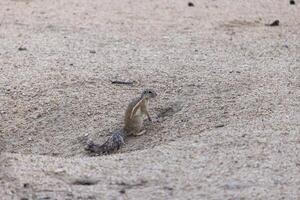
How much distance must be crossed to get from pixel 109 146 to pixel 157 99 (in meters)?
0.86

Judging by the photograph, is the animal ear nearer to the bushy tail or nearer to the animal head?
the animal head

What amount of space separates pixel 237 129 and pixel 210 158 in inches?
19.6

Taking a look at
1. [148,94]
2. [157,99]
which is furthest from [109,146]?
[157,99]

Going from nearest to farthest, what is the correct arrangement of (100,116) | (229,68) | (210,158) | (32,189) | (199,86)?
(32,189)
(210,158)
(100,116)
(199,86)
(229,68)

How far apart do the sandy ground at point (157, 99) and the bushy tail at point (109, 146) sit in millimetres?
60

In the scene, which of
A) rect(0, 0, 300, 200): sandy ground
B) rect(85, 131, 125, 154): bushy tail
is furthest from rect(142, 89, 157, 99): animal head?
rect(85, 131, 125, 154): bushy tail

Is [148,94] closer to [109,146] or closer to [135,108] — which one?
[135,108]

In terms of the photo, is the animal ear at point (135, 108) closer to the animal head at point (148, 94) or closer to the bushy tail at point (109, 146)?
the animal head at point (148, 94)

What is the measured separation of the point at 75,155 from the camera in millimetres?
4898

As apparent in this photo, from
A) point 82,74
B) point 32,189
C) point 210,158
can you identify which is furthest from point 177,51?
point 32,189

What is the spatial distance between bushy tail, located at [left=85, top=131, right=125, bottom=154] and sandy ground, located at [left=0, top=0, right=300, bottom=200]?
0.06m

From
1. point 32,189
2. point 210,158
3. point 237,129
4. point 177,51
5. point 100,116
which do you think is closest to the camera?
point 32,189

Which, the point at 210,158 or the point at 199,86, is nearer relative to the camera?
the point at 210,158

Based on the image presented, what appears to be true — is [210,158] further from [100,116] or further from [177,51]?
[177,51]
